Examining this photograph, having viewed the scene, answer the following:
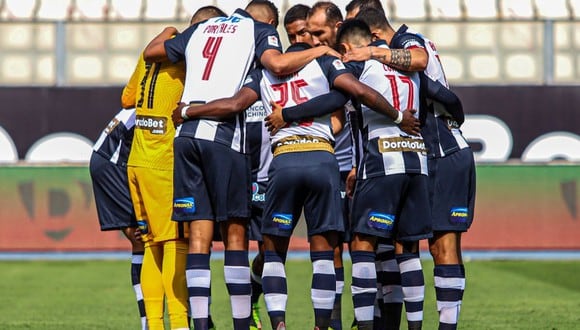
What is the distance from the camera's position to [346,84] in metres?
7.23

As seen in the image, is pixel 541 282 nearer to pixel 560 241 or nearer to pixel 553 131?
pixel 560 241

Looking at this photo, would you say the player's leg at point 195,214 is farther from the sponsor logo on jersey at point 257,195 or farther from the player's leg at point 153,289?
the sponsor logo on jersey at point 257,195

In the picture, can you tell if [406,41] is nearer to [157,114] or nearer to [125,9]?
[157,114]

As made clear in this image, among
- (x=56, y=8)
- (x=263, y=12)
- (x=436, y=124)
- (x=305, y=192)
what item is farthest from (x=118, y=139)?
(x=56, y=8)

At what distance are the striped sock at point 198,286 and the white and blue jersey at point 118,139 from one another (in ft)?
4.82

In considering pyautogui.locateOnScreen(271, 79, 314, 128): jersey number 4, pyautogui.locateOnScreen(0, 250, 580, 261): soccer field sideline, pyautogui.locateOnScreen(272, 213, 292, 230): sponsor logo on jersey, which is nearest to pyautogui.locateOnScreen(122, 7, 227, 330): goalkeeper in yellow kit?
pyautogui.locateOnScreen(272, 213, 292, 230): sponsor logo on jersey

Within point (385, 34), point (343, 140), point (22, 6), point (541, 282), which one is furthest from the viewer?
point (22, 6)

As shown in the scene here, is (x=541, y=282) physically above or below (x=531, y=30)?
below

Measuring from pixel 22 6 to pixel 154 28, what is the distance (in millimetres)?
2295

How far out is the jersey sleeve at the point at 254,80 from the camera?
7453 mm

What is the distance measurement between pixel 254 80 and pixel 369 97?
78 centimetres

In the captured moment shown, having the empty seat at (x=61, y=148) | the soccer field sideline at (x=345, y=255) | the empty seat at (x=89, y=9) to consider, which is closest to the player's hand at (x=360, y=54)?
the soccer field sideline at (x=345, y=255)

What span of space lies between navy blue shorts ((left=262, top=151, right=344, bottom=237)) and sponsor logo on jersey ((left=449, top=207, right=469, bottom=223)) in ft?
2.69

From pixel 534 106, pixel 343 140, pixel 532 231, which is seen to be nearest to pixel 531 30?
pixel 534 106
